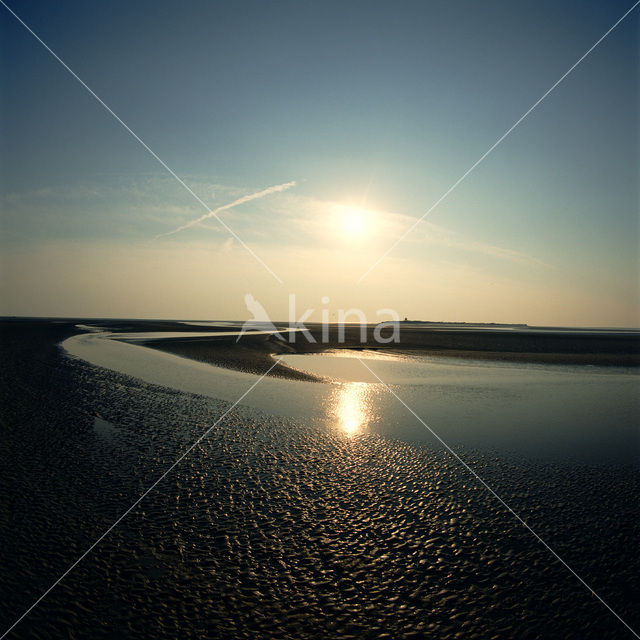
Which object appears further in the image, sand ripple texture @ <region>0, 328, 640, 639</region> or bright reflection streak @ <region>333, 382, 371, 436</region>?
bright reflection streak @ <region>333, 382, 371, 436</region>

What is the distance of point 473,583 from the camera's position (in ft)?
17.1

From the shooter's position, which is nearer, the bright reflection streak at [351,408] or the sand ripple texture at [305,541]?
the sand ripple texture at [305,541]

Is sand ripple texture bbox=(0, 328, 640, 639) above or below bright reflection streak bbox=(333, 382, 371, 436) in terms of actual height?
below

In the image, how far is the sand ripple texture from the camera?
4.55 metres

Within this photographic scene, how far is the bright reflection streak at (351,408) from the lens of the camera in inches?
495

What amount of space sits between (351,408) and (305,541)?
29.3ft

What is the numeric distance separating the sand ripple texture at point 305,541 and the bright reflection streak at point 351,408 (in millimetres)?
1596

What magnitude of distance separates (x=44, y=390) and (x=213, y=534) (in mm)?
14117

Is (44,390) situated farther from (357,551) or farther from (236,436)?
(357,551)

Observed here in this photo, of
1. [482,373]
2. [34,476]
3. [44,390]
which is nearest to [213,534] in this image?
[34,476]

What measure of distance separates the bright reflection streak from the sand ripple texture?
5.24 feet

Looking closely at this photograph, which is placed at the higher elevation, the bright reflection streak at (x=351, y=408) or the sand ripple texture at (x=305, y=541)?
the bright reflection streak at (x=351, y=408)

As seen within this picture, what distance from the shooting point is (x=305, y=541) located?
6.08 meters

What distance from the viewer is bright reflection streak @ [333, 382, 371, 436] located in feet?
41.2
